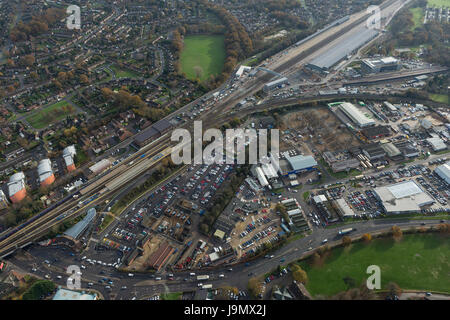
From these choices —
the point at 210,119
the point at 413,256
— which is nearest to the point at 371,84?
the point at 210,119

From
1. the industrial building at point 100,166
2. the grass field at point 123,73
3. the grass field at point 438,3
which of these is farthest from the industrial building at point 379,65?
the industrial building at point 100,166

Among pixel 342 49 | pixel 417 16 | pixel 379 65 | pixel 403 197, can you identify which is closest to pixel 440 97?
pixel 379 65

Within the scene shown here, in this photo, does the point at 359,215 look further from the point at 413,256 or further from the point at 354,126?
the point at 354,126

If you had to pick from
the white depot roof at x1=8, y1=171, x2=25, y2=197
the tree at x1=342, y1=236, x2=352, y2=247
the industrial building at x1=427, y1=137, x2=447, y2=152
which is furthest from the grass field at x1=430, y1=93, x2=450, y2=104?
the white depot roof at x1=8, y1=171, x2=25, y2=197

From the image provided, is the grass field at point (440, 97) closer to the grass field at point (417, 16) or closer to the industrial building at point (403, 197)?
the industrial building at point (403, 197)

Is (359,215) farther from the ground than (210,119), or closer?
closer

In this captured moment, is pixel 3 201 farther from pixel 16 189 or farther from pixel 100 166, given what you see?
pixel 100 166
